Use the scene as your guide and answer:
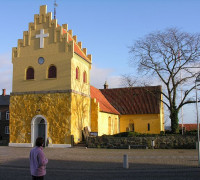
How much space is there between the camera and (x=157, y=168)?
14000mm

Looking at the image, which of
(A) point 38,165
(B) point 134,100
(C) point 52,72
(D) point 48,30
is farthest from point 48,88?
(A) point 38,165

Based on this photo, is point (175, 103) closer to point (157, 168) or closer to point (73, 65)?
point (73, 65)

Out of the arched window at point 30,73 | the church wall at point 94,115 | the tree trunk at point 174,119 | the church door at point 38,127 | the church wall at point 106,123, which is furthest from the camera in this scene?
the church wall at point 106,123

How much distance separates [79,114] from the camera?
95.1ft

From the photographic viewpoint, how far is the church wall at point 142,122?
37.9 meters

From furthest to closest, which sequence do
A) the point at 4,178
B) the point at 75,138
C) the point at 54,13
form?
the point at 54,13 → the point at 75,138 → the point at 4,178

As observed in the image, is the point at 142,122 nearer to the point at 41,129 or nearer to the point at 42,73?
the point at 41,129

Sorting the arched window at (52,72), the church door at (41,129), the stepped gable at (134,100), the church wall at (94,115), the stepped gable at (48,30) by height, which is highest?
the stepped gable at (48,30)

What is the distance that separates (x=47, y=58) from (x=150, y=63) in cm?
1166

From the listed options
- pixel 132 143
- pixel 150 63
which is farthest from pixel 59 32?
pixel 132 143

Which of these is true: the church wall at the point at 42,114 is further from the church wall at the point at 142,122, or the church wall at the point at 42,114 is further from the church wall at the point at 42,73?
the church wall at the point at 142,122

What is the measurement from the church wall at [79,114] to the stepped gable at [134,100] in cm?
1030

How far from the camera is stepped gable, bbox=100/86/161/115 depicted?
39219mm

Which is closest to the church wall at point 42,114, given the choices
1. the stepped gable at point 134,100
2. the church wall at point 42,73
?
the church wall at point 42,73
